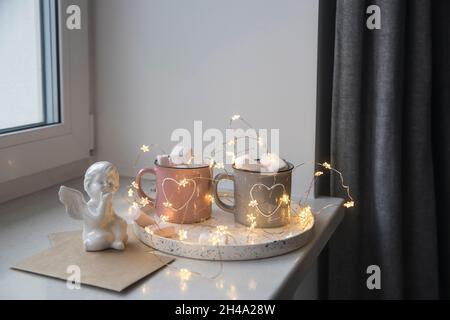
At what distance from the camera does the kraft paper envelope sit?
86 cm

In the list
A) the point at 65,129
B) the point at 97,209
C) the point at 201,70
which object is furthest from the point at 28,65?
the point at 97,209

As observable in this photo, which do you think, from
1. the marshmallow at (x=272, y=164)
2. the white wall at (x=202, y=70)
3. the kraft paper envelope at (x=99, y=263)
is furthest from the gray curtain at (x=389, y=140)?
the kraft paper envelope at (x=99, y=263)

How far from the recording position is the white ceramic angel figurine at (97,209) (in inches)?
38.1

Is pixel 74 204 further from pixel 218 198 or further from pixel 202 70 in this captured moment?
pixel 202 70

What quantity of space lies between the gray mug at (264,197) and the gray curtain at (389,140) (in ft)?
0.98

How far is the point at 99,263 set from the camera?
916mm

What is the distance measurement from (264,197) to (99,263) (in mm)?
307

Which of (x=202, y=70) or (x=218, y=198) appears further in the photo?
(x=202, y=70)

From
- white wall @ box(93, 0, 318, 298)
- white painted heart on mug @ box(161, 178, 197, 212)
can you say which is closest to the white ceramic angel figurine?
white painted heart on mug @ box(161, 178, 197, 212)

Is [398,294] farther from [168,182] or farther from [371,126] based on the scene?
[168,182]

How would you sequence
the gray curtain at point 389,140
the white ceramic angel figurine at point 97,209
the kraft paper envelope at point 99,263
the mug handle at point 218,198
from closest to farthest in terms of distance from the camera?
the kraft paper envelope at point 99,263 → the white ceramic angel figurine at point 97,209 → the mug handle at point 218,198 → the gray curtain at point 389,140

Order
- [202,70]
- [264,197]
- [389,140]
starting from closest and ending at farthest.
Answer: [264,197]
[389,140]
[202,70]

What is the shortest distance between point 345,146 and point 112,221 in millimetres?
561

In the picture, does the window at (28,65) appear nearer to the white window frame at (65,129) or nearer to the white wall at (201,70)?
the white window frame at (65,129)
